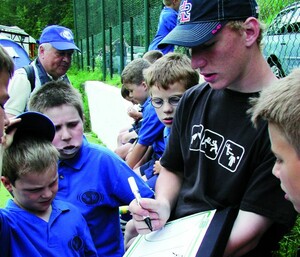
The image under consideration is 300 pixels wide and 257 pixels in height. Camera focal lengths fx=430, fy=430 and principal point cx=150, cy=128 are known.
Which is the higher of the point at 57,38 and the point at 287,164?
the point at 287,164

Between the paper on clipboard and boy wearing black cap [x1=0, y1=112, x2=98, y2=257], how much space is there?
0.96 feet

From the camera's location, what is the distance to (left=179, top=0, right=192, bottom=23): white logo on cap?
6.27 ft

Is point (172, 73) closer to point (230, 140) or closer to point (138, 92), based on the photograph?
point (230, 140)

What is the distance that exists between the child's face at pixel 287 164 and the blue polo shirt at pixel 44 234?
0.94 meters

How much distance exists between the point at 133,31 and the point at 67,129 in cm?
538

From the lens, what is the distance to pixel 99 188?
2238 millimetres

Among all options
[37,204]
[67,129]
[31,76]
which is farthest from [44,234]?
[31,76]

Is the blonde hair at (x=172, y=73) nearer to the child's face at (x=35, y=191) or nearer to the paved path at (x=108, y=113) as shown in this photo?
the child's face at (x=35, y=191)

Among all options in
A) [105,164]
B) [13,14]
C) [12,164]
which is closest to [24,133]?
[12,164]

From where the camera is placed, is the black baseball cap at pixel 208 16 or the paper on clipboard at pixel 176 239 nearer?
the paper on clipboard at pixel 176 239

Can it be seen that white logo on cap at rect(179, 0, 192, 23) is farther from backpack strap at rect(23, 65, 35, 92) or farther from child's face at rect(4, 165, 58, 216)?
backpack strap at rect(23, 65, 35, 92)

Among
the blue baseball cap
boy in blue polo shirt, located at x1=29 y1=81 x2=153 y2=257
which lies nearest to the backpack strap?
the blue baseball cap

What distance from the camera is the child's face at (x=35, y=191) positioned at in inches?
73.2

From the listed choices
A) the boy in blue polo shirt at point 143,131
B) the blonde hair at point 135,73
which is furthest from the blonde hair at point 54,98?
the blonde hair at point 135,73
